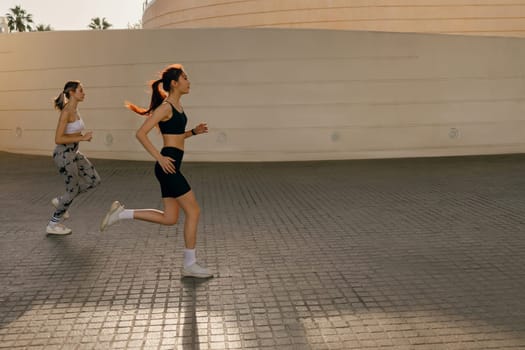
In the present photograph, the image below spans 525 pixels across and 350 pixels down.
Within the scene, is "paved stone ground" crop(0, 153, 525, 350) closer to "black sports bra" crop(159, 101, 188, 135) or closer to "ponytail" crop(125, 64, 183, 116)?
"black sports bra" crop(159, 101, 188, 135)

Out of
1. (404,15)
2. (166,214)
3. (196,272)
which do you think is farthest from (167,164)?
(404,15)

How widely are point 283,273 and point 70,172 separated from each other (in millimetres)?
3066

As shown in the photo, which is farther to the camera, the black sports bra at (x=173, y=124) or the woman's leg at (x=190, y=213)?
the woman's leg at (x=190, y=213)

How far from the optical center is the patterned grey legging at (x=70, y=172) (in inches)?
269

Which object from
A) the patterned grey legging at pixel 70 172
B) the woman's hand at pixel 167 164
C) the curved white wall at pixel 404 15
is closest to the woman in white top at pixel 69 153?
the patterned grey legging at pixel 70 172

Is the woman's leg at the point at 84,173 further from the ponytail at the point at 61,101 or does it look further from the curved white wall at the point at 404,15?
the curved white wall at the point at 404,15

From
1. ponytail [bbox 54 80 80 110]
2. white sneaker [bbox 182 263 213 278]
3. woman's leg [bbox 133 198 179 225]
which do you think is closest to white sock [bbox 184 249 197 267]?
white sneaker [bbox 182 263 213 278]

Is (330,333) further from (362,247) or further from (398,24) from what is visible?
(398,24)

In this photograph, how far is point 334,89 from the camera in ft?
48.5

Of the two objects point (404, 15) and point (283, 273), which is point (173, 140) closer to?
point (283, 273)

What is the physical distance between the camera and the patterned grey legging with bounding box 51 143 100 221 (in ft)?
22.4

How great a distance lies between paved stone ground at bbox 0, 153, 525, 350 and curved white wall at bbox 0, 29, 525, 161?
16.6 ft

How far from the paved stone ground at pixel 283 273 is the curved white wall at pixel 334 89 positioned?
16.6 ft

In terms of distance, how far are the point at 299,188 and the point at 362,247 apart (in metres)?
4.31
